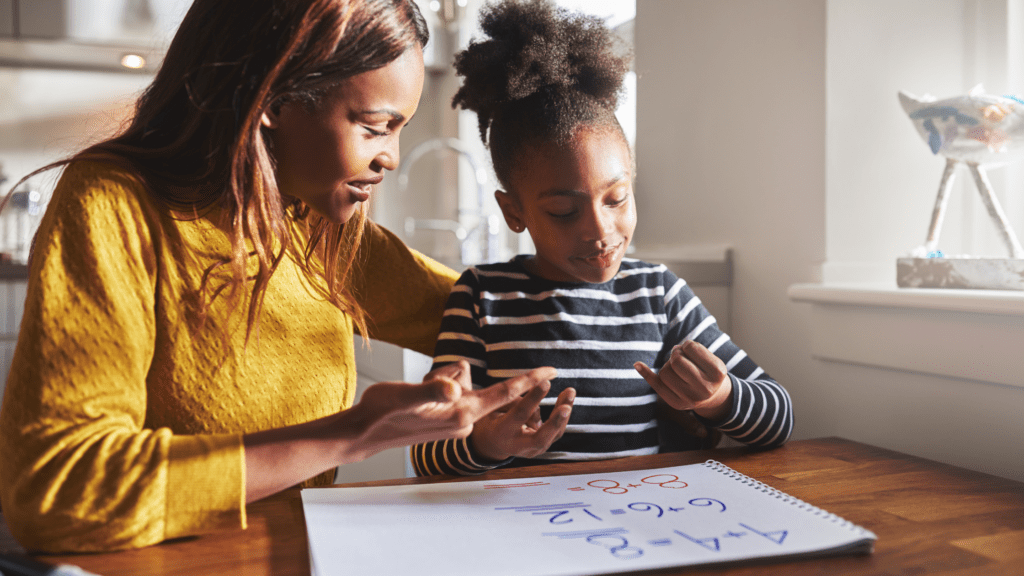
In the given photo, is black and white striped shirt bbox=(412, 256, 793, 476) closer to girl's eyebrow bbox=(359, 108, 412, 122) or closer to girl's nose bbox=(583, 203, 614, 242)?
girl's nose bbox=(583, 203, 614, 242)

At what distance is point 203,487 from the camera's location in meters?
0.57

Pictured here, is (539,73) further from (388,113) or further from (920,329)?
(920,329)

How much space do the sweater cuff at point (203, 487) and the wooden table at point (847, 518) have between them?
17 mm

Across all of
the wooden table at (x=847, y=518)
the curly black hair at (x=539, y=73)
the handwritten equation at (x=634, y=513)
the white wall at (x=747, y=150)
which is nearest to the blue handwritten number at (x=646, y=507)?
the handwritten equation at (x=634, y=513)

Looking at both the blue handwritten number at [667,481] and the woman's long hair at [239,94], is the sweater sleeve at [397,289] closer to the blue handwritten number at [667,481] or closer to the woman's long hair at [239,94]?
the woman's long hair at [239,94]

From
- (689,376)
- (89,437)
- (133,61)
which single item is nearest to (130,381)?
(89,437)

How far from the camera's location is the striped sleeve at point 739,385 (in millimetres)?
848

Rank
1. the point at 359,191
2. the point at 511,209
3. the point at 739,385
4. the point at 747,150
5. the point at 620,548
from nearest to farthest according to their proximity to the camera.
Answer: the point at 620,548
the point at 359,191
the point at 739,385
the point at 511,209
the point at 747,150

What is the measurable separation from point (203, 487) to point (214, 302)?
234 millimetres

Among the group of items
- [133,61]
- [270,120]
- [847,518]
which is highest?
[133,61]

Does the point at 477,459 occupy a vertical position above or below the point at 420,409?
below

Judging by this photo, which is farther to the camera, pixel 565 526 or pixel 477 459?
pixel 477 459

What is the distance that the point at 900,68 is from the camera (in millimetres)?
1169

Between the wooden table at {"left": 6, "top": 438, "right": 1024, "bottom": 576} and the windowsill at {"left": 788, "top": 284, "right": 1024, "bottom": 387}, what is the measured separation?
0.46ft
